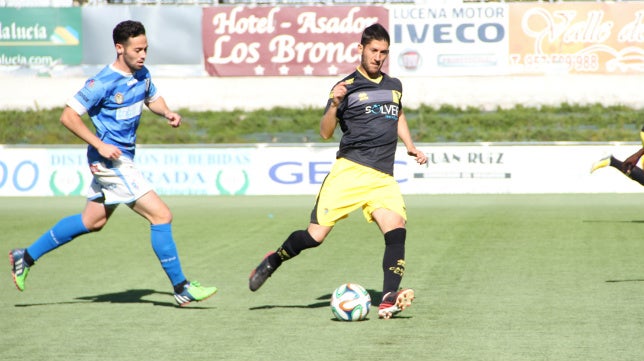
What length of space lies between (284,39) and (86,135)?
26.4m

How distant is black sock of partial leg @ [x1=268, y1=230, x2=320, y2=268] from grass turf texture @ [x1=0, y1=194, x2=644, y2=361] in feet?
1.19

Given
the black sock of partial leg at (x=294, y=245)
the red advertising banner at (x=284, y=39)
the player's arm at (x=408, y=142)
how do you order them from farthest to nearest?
the red advertising banner at (x=284, y=39) < the player's arm at (x=408, y=142) < the black sock of partial leg at (x=294, y=245)

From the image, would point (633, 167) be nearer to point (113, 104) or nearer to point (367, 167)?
point (367, 167)

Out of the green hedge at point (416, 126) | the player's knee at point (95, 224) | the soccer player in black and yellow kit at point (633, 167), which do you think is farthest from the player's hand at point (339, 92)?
the green hedge at point (416, 126)

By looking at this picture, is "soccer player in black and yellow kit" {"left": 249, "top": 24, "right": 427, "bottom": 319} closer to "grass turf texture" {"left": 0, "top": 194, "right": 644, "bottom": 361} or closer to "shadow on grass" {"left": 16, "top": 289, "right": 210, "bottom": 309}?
"grass turf texture" {"left": 0, "top": 194, "right": 644, "bottom": 361}

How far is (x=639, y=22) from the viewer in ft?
105

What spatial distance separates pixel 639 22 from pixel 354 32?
28.2 ft

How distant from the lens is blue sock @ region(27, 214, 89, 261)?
7.90 m

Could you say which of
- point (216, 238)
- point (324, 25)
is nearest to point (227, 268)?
point (216, 238)

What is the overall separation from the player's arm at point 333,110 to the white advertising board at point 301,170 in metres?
15.0

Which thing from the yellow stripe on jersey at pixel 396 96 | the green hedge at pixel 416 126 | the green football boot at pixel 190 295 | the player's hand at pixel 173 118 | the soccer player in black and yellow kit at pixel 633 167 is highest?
the yellow stripe on jersey at pixel 396 96

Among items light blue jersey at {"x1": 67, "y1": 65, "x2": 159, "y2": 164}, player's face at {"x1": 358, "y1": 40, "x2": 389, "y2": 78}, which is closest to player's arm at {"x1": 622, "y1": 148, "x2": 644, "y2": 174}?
player's face at {"x1": 358, "y1": 40, "x2": 389, "y2": 78}

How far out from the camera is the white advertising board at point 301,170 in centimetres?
2225

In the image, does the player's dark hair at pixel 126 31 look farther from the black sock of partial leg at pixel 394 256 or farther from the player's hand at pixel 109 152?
the black sock of partial leg at pixel 394 256
